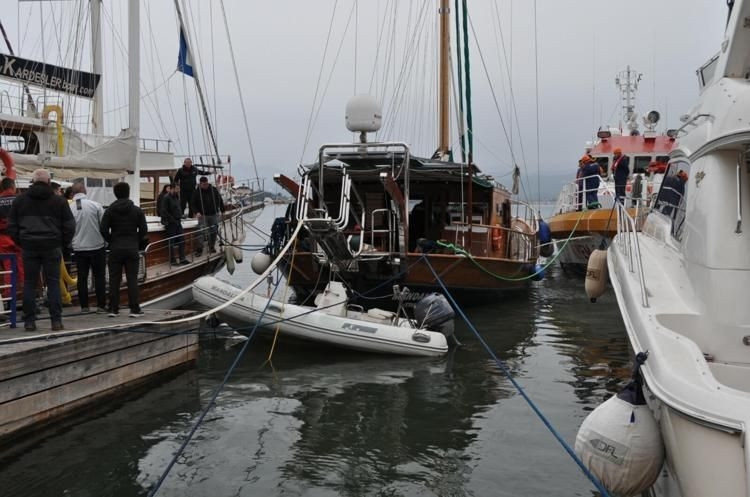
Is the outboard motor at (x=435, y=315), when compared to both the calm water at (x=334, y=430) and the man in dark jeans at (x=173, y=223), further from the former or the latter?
the man in dark jeans at (x=173, y=223)

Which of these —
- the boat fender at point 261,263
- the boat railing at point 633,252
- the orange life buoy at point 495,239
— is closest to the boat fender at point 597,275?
the boat railing at point 633,252

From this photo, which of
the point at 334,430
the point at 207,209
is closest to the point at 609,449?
the point at 334,430

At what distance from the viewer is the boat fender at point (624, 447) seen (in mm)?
4012

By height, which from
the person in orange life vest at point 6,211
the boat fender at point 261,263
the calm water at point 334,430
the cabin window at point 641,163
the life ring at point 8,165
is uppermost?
the cabin window at point 641,163

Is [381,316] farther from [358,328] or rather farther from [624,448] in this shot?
[624,448]

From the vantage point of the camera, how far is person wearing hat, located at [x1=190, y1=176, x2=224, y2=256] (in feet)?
46.5

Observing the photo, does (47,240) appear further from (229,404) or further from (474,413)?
(474,413)

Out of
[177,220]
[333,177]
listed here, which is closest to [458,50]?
[333,177]

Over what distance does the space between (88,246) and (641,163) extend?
19633 mm

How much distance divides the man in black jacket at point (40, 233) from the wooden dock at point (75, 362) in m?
0.36

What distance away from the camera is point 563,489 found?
5.54 m

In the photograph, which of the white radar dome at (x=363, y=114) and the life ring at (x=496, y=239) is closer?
the white radar dome at (x=363, y=114)

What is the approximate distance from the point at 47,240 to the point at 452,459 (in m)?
4.57

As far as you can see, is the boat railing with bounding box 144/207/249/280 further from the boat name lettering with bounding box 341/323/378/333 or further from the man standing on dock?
the boat name lettering with bounding box 341/323/378/333
